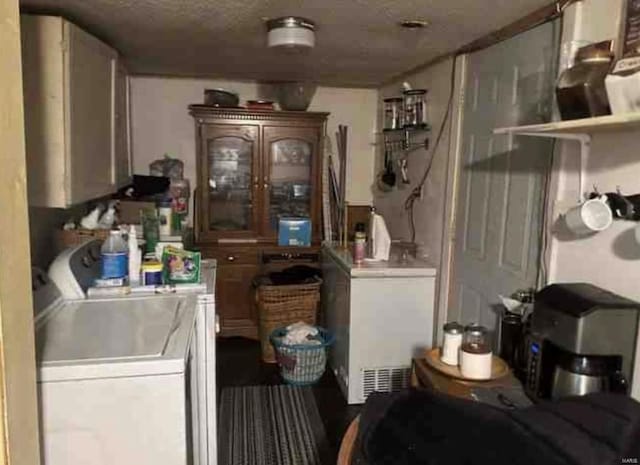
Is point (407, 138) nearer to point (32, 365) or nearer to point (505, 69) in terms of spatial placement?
point (505, 69)

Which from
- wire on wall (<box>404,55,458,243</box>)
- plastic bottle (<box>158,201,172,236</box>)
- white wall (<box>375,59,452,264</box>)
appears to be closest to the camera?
wire on wall (<box>404,55,458,243</box>)

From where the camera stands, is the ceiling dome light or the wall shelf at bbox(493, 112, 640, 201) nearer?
the wall shelf at bbox(493, 112, 640, 201)

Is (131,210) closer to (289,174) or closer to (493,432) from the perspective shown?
(289,174)

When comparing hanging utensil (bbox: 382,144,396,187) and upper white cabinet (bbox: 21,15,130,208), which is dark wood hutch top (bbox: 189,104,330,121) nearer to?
hanging utensil (bbox: 382,144,396,187)

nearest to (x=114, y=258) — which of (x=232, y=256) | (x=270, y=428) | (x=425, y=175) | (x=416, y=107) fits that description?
(x=270, y=428)

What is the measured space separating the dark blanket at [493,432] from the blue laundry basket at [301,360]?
213 centimetres

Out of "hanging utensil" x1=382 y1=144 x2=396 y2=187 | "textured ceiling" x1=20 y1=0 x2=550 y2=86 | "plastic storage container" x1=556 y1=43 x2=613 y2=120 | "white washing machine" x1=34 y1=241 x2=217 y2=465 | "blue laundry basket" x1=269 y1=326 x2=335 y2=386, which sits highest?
"textured ceiling" x1=20 y1=0 x2=550 y2=86

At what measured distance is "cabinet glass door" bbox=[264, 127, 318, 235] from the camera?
12.8 ft

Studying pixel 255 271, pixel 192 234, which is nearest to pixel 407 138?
pixel 255 271

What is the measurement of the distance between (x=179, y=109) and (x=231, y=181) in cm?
72

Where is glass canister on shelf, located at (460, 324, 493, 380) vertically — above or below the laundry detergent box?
below

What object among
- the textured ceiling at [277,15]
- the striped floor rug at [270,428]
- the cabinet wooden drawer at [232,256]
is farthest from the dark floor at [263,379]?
the textured ceiling at [277,15]

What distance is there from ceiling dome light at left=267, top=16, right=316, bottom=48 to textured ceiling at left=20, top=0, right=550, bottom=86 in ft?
0.17

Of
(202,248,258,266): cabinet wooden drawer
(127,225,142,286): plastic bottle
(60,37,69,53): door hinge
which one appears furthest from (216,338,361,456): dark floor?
(60,37,69,53): door hinge
